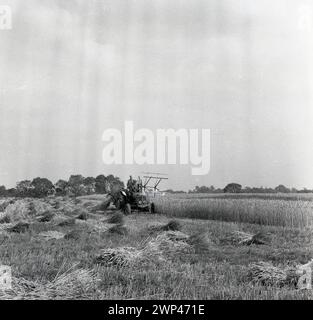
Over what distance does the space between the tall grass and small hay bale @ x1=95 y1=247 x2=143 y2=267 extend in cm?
758

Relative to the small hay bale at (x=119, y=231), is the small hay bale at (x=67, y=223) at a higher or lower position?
lower

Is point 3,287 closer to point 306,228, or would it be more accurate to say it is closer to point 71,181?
point 306,228

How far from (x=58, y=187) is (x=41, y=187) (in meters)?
3.16

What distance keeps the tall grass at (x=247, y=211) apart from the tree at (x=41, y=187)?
47.0 meters

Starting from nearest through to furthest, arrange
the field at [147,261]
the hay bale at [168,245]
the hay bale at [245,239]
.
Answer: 1. the field at [147,261]
2. the hay bale at [168,245]
3. the hay bale at [245,239]

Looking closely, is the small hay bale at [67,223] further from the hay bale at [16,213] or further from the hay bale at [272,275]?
the hay bale at [272,275]

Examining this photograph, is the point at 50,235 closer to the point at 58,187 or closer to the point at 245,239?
the point at 245,239

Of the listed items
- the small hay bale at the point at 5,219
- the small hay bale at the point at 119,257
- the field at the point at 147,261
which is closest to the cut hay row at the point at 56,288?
the field at the point at 147,261

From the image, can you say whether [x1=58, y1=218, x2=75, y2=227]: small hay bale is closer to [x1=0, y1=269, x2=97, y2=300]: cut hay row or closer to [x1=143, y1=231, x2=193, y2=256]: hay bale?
[x1=143, y1=231, x2=193, y2=256]: hay bale

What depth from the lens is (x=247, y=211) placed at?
51.3 ft

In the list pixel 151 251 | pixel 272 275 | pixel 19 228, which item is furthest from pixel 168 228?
pixel 272 275

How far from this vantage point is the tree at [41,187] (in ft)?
214

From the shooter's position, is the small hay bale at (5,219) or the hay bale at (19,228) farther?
the small hay bale at (5,219)
